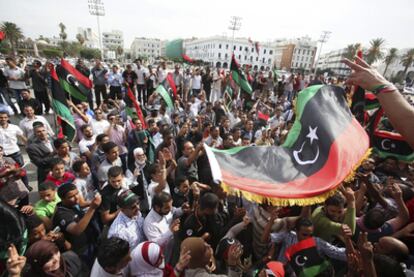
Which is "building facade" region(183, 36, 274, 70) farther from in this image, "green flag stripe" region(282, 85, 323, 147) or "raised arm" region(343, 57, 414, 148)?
"raised arm" region(343, 57, 414, 148)

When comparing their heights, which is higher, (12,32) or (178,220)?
(12,32)

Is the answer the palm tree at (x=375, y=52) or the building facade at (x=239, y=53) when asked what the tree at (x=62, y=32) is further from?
the palm tree at (x=375, y=52)

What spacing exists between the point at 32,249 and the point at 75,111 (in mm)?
4168

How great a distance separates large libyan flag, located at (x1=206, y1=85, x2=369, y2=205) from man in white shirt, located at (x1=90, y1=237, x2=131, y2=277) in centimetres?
103

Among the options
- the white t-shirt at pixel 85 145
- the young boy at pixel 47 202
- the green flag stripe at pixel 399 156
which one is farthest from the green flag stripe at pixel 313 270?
the white t-shirt at pixel 85 145

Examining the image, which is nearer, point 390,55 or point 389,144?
point 389,144

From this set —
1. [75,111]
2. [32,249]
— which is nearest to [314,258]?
[32,249]

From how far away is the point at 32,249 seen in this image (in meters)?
1.86

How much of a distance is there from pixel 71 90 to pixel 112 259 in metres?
4.95

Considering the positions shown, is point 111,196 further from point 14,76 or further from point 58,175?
point 14,76

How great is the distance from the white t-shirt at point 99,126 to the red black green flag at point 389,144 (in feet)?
17.1

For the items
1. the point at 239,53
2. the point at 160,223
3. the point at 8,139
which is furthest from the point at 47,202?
the point at 239,53

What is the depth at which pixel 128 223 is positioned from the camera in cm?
266

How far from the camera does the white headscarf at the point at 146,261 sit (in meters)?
2.03
